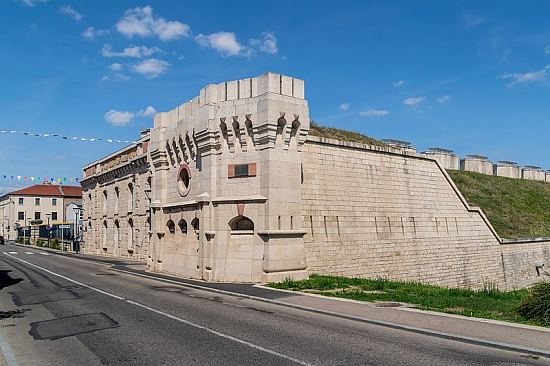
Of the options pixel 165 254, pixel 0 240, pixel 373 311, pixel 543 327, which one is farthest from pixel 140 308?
pixel 0 240

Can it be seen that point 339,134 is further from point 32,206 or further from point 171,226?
point 32,206

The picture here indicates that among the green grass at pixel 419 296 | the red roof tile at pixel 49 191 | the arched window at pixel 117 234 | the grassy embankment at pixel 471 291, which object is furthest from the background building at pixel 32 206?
the green grass at pixel 419 296

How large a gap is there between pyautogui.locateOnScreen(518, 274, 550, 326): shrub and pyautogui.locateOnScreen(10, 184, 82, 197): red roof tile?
103 meters

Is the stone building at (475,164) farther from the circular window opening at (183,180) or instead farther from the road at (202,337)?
the road at (202,337)

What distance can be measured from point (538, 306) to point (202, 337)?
779 cm

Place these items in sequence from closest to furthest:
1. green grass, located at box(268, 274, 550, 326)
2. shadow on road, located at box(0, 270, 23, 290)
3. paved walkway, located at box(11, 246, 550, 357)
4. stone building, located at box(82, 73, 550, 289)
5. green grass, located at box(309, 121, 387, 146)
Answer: paved walkway, located at box(11, 246, 550, 357) → green grass, located at box(268, 274, 550, 326) → stone building, located at box(82, 73, 550, 289) → shadow on road, located at box(0, 270, 23, 290) → green grass, located at box(309, 121, 387, 146)

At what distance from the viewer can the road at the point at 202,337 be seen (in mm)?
7820

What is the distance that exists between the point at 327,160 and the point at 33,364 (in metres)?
16.7

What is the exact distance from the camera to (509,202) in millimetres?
44844

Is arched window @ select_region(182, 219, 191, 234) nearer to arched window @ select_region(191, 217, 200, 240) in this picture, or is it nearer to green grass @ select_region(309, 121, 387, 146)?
arched window @ select_region(191, 217, 200, 240)

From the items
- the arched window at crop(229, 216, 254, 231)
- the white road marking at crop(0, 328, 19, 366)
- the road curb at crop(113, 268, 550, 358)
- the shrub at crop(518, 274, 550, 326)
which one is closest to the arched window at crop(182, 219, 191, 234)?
the arched window at crop(229, 216, 254, 231)

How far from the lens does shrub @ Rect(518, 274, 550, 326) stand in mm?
10684

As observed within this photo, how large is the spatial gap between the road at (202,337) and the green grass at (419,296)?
283 cm

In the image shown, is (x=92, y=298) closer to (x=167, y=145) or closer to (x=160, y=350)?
(x=160, y=350)
